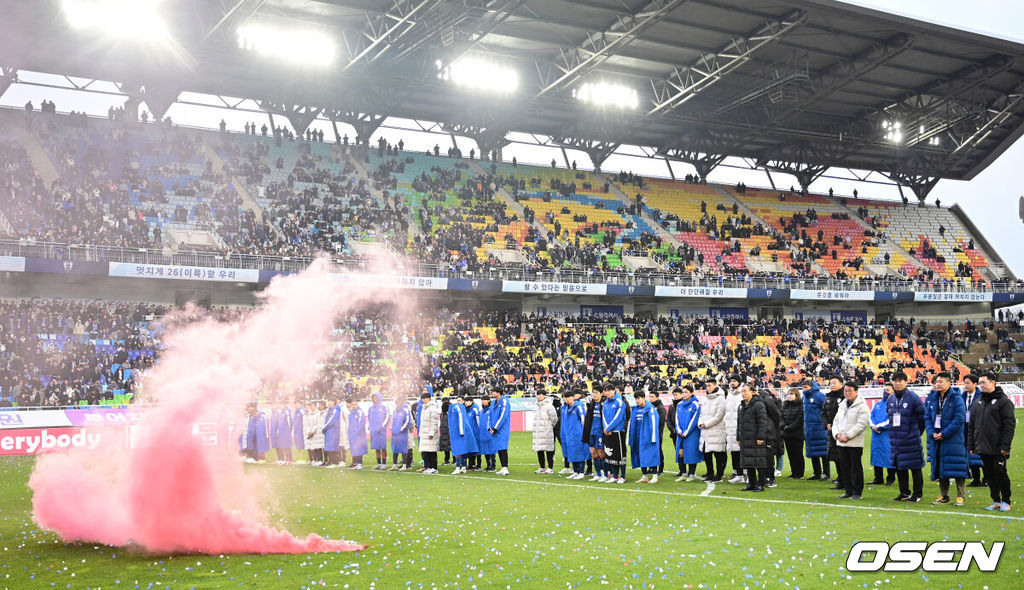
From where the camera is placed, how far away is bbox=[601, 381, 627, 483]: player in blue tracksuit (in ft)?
57.2

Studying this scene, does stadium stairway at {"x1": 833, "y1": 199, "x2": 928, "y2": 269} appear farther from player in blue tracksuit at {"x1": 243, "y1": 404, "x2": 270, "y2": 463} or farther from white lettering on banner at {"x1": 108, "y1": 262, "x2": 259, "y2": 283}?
player in blue tracksuit at {"x1": 243, "y1": 404, "x2": 270, "y2": 463}

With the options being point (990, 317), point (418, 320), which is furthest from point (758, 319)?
point (418, 320)

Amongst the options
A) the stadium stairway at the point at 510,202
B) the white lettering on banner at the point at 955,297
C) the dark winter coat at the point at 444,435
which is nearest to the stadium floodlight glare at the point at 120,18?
the stadium stairway at the point at 510,202

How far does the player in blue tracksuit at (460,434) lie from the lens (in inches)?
790

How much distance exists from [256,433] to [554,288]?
21.9 m

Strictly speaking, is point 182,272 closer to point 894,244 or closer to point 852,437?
point 852,437

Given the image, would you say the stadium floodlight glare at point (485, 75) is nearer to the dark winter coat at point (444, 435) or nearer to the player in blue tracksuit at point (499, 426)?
the dark winter coat at point (444, 435)

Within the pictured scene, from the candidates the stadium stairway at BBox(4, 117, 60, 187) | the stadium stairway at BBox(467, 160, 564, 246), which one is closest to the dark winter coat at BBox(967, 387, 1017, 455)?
the stadium stairway at BBox(467, 160, 564, 246)

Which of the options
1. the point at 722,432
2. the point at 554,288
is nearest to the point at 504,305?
the point at 554,288

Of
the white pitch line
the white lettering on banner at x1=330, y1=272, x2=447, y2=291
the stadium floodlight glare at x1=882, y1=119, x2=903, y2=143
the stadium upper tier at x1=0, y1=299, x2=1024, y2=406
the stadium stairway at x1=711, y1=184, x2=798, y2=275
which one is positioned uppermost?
the stadium floodlight glare at x1=882, y1=119, x2=903, y2=143

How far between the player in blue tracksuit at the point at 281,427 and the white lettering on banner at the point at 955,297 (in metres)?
42.8

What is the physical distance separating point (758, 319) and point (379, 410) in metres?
35.1

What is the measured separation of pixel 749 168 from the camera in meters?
61.9

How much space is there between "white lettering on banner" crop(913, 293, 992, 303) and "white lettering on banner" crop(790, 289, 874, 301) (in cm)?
391
